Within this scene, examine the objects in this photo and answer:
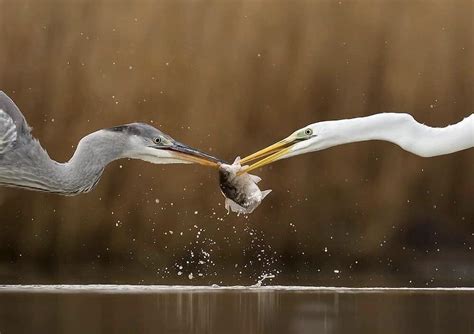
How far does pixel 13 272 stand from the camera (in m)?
4.83

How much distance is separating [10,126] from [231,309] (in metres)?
1.11

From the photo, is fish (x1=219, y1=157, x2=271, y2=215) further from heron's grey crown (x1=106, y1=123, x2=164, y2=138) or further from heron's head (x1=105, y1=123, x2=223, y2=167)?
heron's grey crown (x1=106, y1=123, x2=164, y2=138)

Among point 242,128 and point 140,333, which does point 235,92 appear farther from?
point 140,333

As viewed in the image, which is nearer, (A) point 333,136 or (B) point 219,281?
(A) point 333,136

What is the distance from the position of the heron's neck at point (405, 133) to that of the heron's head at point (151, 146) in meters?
0.55

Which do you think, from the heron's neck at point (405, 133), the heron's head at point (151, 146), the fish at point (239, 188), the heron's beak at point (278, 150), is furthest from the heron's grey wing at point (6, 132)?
the heron's neck at point (405, 133)

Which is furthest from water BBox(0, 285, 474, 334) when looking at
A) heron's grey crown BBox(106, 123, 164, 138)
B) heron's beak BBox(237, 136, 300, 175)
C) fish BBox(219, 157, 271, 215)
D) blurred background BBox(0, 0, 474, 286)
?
heron's grey crown BBox(106, 123, 164, 138)

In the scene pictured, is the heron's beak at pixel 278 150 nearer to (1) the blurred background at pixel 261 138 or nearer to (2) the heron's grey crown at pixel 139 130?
(2) the heron's grey crown at pixel 139 130

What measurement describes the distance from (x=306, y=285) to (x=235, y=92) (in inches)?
37.8

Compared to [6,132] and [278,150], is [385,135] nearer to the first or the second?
[278,150]

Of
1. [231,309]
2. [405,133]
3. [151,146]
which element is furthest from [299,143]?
[231,309]

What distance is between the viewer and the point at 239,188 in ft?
13.3

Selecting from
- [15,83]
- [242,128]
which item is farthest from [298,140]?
[15,83]

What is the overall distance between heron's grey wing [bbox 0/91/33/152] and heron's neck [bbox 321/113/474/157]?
1165 millimetres
